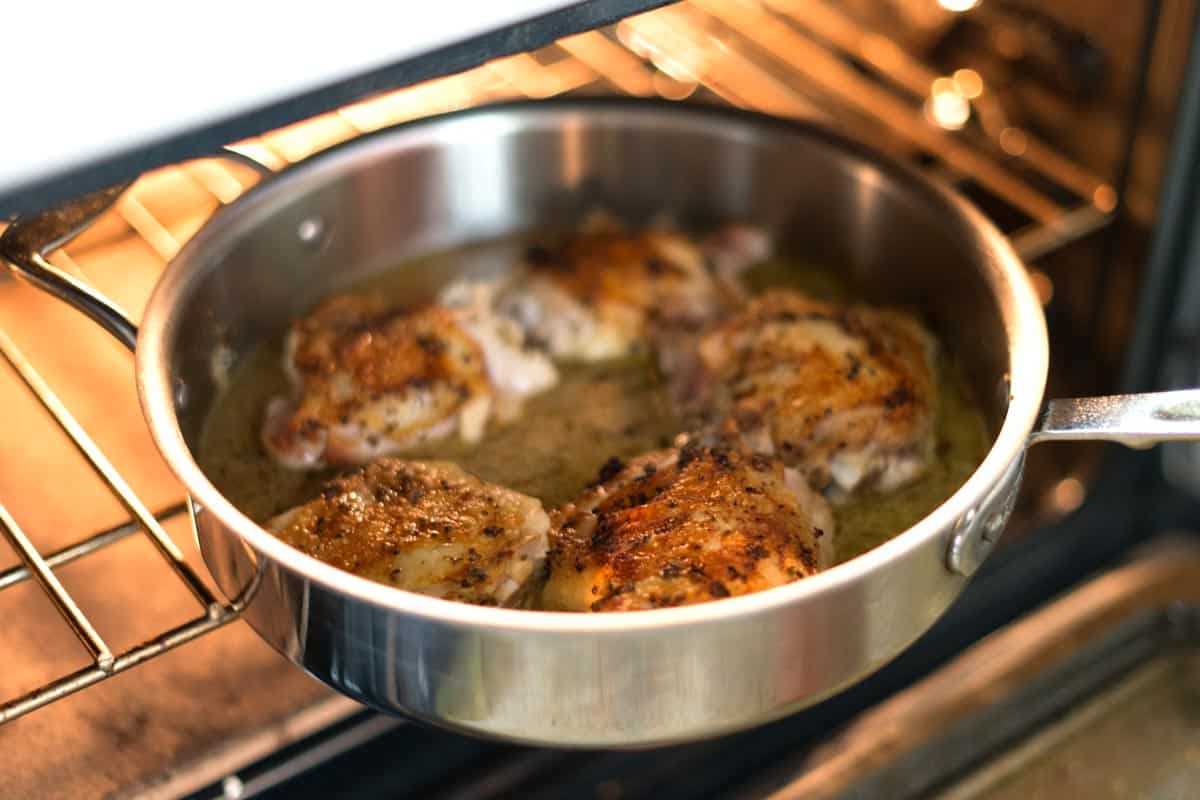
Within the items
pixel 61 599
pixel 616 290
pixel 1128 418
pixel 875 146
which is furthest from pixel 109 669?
pixel 875 146

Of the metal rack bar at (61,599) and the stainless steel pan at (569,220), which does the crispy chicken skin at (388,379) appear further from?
the metal rack bar at (61,599)

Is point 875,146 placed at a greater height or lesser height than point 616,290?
greater

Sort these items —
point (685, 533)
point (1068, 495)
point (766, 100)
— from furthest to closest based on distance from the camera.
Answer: point (766, 100) < point (1068, 495) < point (685, 533)

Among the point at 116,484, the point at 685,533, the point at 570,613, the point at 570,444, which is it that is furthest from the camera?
the point at 570,444

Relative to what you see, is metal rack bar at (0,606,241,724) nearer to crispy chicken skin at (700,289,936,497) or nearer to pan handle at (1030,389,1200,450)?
crispy chicken skin at (700,289,936,497)

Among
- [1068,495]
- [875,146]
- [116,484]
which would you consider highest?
[875,146]

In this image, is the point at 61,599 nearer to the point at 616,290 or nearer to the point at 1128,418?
the point at 616,290
